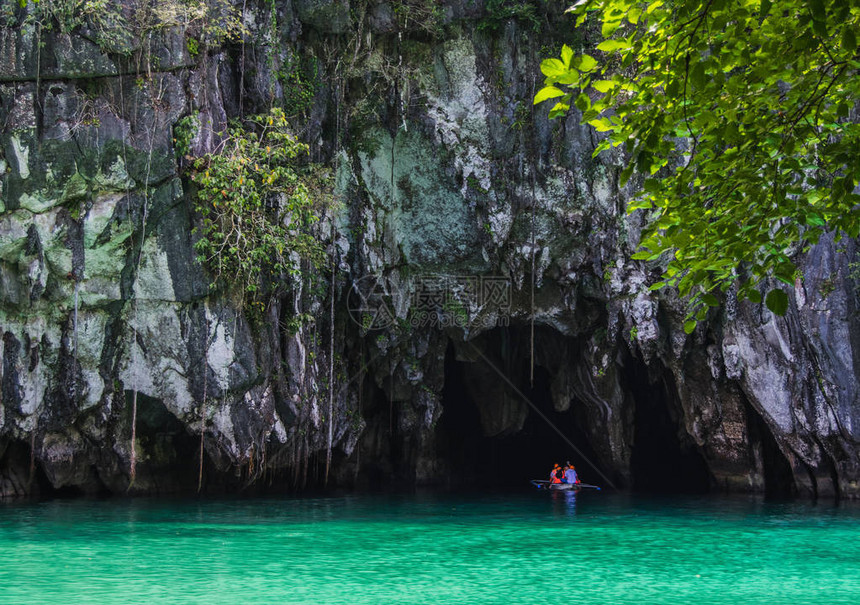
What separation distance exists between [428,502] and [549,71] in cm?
1251

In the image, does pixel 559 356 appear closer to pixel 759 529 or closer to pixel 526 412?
pixel 526 412

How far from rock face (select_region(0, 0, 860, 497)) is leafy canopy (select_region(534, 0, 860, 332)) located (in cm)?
1028

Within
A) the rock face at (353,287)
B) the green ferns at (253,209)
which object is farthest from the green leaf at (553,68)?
the rock face at (353,287)

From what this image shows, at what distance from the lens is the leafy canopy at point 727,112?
3.79 m

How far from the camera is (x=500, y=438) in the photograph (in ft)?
72.8

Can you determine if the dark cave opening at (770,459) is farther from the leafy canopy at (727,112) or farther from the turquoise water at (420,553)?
the leafy canopy at (727,112)

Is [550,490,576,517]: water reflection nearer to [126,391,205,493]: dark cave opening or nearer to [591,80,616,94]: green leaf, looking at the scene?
[126,391,205,493]: dark cave opening

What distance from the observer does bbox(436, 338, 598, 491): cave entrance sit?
65.2 ft

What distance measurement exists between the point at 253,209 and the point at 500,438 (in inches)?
434

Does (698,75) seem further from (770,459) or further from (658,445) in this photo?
(658,445)

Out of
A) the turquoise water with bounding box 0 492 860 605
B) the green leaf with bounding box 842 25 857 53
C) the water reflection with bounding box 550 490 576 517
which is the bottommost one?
the water reflection with bounding box 550 490 576 517

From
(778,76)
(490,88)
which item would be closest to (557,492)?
(490,88)

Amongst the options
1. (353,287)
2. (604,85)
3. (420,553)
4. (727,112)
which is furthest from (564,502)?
(604,85)

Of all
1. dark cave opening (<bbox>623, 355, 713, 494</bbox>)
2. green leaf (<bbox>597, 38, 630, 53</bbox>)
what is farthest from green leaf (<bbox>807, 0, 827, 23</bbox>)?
dark cave opening (<bbox>623, 355, 713, 494</bbox>)
